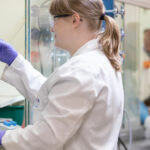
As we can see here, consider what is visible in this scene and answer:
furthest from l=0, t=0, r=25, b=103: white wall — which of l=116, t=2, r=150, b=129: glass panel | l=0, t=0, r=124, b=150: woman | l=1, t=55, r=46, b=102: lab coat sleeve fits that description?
l=116, t=2, r=150, b=129: glass panel

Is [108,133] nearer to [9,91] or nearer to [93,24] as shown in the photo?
[93,24]

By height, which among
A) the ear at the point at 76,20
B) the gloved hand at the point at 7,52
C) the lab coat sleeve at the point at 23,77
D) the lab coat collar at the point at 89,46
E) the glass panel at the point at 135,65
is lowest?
the glass panel at the point at 135,65

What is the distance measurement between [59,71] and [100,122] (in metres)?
0.24

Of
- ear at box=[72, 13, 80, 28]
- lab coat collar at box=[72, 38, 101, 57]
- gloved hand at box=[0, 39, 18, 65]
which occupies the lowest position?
gloved hand at box=[0, 39, 18, 65]

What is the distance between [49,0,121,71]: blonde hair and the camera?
106 cm

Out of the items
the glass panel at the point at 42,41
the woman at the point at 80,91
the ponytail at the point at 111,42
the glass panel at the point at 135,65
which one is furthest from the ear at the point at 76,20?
the glass panel at the point at 135,65

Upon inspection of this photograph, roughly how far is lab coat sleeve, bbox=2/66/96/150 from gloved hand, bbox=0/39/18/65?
0.51 meters

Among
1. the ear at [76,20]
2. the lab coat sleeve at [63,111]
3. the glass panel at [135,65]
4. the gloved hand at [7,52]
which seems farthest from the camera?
the glass panel at [135,65]

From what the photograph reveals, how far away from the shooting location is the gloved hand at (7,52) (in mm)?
1355

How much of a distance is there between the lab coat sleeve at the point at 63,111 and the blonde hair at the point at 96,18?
19 cm

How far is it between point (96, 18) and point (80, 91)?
34cm

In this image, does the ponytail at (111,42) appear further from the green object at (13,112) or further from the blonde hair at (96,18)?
the green object at (13,112)

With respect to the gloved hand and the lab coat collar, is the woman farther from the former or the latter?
the gloved hand

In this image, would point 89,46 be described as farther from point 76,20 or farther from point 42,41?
point 42,41
